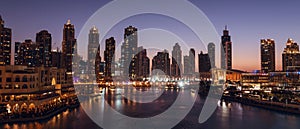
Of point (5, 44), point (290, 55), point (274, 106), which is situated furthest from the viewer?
point (290, 55)

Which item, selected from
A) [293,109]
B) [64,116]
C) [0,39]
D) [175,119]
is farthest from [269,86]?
[0,39]

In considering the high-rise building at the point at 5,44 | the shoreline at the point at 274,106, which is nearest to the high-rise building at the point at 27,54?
the high-rise building at the point at 5,44

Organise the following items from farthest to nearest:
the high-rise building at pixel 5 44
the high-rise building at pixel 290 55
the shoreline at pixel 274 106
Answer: the high-rise building at pixel 290 55 → the high-rise building at pixel 5 44 → the shoreline at pixel 274 106

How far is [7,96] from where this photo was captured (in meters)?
11.4

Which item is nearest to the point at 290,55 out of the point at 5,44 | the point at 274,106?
the point at 274,106

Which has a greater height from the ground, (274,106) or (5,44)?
(5,44)

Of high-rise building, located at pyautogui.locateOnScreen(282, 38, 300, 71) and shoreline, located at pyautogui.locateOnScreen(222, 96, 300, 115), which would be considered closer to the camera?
shoreline, located at pyautogui.locateOnScreen(222, 96, 300, 115)

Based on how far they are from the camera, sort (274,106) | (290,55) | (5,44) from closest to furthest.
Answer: (274,106) → (5,44) → (290,55)

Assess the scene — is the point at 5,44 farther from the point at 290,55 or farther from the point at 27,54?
the point at 290,55

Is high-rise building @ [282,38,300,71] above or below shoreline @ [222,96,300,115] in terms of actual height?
above

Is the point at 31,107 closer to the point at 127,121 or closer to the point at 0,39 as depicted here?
the point at 127,121

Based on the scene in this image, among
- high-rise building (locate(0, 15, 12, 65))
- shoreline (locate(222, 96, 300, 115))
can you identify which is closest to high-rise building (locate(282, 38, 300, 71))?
shoreline (locate(222, 96, 300, 115))

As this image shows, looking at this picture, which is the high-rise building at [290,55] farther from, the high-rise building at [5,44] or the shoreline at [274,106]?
the high-rise building at [5,44]

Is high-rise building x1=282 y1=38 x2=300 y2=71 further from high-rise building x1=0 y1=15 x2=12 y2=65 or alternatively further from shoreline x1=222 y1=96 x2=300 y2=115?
high-rise building x1=0 y1=15 x2=12 y2=65
